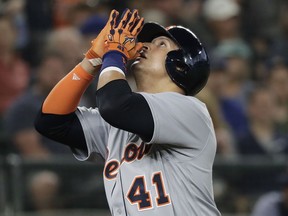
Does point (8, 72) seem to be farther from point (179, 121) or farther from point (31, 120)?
point (179, 121)

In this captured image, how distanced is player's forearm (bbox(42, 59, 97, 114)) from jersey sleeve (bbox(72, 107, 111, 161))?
5.1 inches

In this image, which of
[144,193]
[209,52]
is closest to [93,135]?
[144,193]

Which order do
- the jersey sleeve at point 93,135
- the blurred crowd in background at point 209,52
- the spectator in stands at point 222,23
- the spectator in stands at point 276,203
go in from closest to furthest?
1. the jersey sleeve at point 93,135
2. the spectator in stands at point 276,203
3. the blurred crowd in background at point 209,52
4. the spectator in stands at point 222,23

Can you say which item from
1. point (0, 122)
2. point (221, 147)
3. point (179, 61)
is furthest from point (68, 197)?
point (179, 61)

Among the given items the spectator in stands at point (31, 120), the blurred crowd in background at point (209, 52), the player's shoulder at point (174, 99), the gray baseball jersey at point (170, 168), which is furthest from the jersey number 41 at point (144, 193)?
the spectator in stands at point (31, 120)

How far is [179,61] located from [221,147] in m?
3.43

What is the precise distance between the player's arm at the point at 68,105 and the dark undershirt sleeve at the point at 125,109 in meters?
0.32

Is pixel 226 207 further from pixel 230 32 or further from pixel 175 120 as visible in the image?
pixel 175 120

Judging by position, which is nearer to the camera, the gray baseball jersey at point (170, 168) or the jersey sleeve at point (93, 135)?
the gray baseball jersey at point (170, 168)

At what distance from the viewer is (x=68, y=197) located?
6445 mm

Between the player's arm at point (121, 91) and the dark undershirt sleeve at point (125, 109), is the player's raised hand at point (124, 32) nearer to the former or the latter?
the player's arm at point (121, 91)

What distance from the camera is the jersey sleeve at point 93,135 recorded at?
A: 3846mm

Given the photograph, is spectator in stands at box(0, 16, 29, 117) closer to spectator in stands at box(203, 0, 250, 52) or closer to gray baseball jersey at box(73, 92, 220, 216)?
spectator in stands at box(203, 0, 250, 52)

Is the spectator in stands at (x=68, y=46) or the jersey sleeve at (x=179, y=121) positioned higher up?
the spectator in stands at (x=68, y=46)
